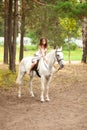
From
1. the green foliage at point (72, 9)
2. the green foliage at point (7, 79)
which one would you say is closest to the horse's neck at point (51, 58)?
the green foliage at point (72, 9)

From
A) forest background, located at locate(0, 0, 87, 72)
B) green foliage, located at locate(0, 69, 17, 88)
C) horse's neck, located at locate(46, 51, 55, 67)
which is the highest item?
forest background, located at locate(0, 0, 87, 72)

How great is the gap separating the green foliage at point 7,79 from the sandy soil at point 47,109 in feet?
2.20

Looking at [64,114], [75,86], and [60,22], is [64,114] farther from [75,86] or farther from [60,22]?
[60,22]

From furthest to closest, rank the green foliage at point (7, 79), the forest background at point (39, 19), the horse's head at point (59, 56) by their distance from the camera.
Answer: the green foliage at point (7, 79) < the forest background at point (39, 19) < the horse's head at point (59, 56)

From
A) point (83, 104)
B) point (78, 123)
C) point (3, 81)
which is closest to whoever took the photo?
point (78, 123)

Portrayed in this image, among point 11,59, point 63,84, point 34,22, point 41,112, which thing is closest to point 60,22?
point 34,22

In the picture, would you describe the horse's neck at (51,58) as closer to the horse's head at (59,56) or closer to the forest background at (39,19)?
the horse's head at (59,56)

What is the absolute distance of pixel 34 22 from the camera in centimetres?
2841

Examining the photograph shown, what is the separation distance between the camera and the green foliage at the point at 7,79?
56.5 feet

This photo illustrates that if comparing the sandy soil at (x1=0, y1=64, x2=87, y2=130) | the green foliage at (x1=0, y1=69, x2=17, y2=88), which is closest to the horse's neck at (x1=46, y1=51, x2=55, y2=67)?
the sandy soil at (x1=0, y1=64, x2=87, y2=130)

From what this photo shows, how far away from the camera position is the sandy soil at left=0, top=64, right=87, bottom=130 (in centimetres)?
966

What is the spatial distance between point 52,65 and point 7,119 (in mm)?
3558

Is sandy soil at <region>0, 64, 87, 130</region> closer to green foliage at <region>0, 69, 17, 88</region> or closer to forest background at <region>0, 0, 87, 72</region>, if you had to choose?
green foliage at <region>0, 69, 17, 88</region>

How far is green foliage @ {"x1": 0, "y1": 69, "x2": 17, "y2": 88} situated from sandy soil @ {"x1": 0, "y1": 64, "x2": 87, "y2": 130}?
0.67m
